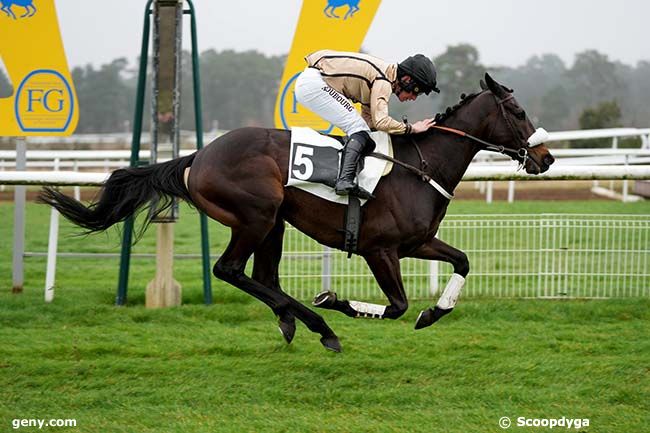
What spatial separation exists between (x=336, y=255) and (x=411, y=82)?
3.39 meters

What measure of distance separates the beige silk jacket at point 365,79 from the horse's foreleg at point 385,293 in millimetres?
737

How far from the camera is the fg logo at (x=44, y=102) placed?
783cm

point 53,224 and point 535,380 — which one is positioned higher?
point 53,224

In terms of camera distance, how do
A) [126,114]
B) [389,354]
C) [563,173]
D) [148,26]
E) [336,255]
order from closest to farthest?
[389,354], [563,173], [148,26], [336,255], [126,114]

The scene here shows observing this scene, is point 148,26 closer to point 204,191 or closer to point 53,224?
point 53,224

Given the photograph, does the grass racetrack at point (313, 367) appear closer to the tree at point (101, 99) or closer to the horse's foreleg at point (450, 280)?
the horse's foreleg at point (450, 280)

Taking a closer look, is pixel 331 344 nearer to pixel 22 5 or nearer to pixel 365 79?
pixel 365 79

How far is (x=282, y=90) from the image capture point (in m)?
7.73

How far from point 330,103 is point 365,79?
0.25 m

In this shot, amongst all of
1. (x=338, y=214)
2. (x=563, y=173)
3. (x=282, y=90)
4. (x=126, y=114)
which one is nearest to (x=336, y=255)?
(x=282, y=90)

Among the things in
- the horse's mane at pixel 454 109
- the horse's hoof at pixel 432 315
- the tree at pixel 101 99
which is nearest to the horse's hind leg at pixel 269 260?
the horse's hoof at pixel 432 315

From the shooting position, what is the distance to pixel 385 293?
5.47 metres

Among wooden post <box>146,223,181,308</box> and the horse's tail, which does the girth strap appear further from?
wooden post <box>146,223,181,308</box>

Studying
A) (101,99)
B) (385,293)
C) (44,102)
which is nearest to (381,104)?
(385,293)
